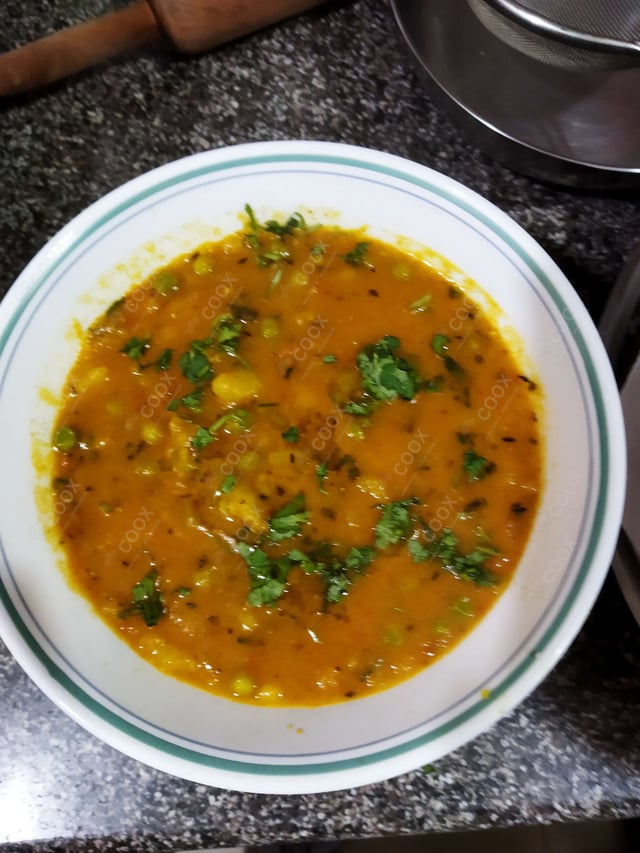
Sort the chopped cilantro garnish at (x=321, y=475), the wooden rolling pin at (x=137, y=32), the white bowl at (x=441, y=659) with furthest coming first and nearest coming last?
the wooden rolling pin at (x=137, y=32), the chopped cilantro garnish at (x=321, y=475), the white bowl at (x=441, y=659)

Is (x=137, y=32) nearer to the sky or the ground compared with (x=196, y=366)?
nearer to the sky

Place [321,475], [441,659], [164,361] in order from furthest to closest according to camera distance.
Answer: [164,361]
[321,475]
[441,659]

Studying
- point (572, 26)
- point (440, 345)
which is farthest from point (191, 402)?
point (572, 26)

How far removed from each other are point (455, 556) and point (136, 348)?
963 mm

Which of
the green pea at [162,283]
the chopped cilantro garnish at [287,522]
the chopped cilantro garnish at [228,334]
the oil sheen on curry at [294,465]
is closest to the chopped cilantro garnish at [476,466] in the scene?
the oil sheen on curry at [294,465]

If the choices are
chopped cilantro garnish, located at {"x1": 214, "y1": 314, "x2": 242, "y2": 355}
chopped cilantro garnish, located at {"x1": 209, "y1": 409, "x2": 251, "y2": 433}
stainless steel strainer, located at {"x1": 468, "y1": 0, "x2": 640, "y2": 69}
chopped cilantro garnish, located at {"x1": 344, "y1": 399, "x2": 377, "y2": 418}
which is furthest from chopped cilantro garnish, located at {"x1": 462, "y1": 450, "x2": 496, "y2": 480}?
stainless steel strainer, located at {"x1": 468, "y1": 0, "x2": 640, "y2": 69}

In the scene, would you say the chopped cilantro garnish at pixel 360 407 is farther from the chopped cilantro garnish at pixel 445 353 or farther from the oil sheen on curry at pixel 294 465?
the chopped cilantro garnish at pixel 445 353

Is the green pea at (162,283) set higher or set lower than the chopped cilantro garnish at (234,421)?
higher

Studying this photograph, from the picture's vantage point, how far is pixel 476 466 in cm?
180

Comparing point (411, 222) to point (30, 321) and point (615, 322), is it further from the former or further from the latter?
point (30, 321)

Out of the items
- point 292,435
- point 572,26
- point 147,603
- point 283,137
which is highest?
point 572,26

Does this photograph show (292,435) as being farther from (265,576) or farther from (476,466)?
(476,466)

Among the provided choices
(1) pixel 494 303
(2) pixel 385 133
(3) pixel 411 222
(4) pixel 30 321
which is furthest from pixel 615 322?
(4) pixel 30 321

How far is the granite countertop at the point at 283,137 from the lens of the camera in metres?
1.79
